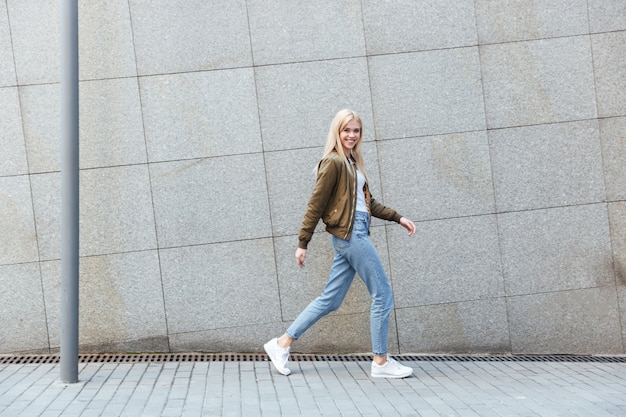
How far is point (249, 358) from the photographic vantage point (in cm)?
664

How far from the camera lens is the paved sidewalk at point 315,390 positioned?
4898 mm

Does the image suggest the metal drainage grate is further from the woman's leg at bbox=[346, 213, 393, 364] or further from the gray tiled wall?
the woman's leg at bbox=[346, 213, 393, 364]

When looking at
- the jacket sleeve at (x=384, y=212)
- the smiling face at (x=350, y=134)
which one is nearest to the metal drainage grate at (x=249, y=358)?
the jacket sleeve at (x=384, y=212)

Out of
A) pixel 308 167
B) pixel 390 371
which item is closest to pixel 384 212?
pixel 308 167

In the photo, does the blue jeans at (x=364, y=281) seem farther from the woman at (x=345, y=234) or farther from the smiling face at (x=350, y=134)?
the smiling face at (x=350, y=134)

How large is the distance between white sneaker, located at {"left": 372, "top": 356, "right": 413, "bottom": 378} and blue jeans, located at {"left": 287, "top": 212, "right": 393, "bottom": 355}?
3.9 inches

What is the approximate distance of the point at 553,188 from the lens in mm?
7055

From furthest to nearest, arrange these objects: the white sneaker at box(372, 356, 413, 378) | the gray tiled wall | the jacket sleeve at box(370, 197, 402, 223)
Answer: the gray tiled wall → the jacket sleeve at box(370, 197, 402, 223) → the white sneaker at box(372, 356, 413, 378)

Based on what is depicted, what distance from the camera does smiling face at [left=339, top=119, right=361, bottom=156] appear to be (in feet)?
19.1

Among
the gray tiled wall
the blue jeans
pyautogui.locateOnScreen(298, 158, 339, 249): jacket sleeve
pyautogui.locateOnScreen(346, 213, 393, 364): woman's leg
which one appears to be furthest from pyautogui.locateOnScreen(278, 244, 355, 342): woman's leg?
the gray tiled wall

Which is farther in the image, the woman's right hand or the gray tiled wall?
the gray tiled wall

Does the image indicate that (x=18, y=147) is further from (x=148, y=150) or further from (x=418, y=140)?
(x=418, y=140)

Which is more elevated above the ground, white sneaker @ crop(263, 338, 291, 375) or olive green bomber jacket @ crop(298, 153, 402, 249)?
olive green bomber jacket @ crop(298, 153, 402, 249)

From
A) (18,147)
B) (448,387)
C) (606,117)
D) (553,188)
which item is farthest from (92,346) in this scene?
(606,117)
